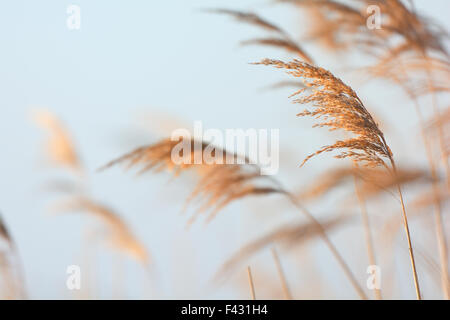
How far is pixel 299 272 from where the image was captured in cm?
558

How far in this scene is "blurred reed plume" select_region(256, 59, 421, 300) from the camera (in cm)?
153

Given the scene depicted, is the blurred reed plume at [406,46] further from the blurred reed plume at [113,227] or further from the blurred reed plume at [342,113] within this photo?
the blurred reed plume at [113,227]

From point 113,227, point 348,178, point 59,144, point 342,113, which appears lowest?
point 113,227

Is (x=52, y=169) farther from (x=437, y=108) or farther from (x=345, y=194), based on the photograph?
(x=437, y=108)

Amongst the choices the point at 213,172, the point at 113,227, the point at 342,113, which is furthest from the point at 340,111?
the point at 113,227

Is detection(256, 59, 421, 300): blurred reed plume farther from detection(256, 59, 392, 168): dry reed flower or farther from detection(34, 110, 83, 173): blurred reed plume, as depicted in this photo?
detection(34, 110, 83, 173): blurred reed plume

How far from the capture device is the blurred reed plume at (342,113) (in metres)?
1.53

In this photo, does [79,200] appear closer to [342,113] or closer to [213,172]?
[213,172]

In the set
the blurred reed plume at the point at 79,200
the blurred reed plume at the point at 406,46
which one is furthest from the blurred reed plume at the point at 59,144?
the blurred reed plume at the point at 406,46

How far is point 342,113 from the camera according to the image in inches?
62.4

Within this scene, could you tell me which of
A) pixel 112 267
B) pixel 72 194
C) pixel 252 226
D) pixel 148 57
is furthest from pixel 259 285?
pixel 148 57

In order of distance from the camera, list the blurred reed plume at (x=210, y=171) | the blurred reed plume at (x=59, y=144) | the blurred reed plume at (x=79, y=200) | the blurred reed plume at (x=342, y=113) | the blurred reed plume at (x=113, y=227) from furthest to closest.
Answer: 1. the blurred reed plume at (x=59, y=144)
2. the blurred reed plume at (x=79, y=200)
3. the blurred reed plume at (x=113, y=227)
4. the blurred reed plume at (x=210, y=171)
5. the blurred reed plume at (x=342, y=113)
